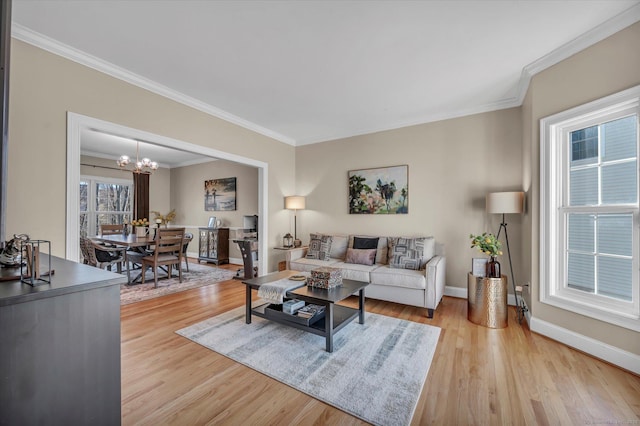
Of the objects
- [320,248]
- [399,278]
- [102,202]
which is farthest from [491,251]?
[102,202]

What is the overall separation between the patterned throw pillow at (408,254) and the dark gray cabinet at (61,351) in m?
3.11

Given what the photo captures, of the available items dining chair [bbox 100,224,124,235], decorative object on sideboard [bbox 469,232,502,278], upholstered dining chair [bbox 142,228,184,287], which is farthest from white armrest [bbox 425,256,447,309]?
dining chair [bbox 100,224,124,235]

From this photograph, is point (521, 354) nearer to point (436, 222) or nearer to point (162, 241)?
point (436, 222)

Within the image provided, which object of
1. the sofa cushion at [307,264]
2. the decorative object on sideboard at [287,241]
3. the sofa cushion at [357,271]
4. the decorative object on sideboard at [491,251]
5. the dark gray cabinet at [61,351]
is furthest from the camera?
the decorative object on sideboard at [287,241]

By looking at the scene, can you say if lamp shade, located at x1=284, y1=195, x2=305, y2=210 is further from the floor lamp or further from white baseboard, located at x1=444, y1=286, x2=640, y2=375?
white baseboard, located at x1=444, y1=286, x2=640, y2=375

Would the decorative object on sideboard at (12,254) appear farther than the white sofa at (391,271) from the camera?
No

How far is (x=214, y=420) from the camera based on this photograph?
159 centimetres

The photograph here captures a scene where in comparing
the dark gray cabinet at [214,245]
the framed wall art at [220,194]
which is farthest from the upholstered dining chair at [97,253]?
the framed wall art at [220,194]

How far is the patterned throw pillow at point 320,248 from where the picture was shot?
14.2ft

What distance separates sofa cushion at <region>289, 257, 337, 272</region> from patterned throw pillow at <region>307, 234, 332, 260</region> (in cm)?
11

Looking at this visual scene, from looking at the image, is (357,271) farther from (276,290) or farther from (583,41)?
(583,41)

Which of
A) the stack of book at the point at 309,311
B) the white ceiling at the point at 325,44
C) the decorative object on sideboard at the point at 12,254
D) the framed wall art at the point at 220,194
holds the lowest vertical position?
the stack of book at the point at 309,311

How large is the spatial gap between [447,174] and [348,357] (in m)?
2.90

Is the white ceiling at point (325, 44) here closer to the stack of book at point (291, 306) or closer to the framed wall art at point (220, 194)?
the stack of book at point (291, 306)
